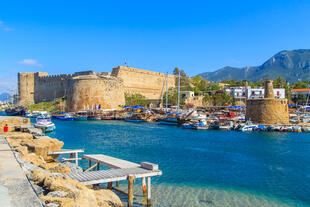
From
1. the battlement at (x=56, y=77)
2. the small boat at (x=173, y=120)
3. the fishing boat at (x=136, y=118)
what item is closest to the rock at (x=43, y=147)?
the small boat at (x=173, y=120)

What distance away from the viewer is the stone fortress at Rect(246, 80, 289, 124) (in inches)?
1039

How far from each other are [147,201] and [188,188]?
1.91 m

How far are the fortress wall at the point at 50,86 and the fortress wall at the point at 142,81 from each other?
8.82 meters

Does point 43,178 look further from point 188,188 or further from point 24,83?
point 24,83

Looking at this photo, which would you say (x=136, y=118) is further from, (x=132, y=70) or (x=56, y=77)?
(x=56, y=77)

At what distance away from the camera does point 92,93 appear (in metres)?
42.4

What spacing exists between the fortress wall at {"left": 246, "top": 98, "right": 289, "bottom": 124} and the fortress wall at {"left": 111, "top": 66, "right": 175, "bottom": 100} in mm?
21193

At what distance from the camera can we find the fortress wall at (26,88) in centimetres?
5494

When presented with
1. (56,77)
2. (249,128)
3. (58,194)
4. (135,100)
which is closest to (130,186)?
(58,194)

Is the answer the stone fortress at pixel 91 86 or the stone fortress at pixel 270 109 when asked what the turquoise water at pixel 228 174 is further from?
the stone fortress at pixel 91 86

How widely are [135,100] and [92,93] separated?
29.2 ft

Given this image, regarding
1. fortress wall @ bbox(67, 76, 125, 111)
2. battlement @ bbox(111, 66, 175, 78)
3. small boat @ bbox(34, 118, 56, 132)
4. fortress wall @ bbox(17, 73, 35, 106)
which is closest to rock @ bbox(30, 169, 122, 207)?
small boat @ bbox(34, 118, 56, 132)

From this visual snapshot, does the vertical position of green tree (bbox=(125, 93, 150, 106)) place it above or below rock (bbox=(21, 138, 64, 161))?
above

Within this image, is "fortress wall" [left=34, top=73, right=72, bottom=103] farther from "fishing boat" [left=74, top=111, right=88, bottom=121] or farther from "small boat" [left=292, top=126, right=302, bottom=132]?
"small boat" [left=292, top=126, right=302, bottom=132]
